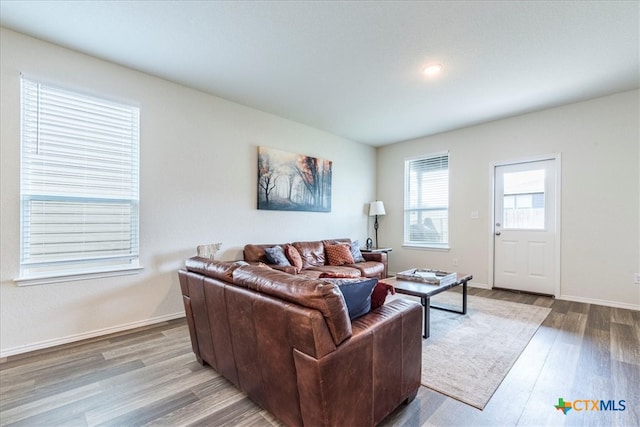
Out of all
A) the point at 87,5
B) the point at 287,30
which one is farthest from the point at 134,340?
the point at 287,30

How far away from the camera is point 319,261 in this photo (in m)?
4.27

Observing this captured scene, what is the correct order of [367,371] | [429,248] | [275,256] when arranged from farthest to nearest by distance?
[429,248] → [275,256] → [367,371]

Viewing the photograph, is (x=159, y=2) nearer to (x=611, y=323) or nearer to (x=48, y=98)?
(x=48, y=98)

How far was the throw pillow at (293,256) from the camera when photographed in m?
3.79

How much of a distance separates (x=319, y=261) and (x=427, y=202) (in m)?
2.44

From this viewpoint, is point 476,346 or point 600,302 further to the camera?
point 600,302

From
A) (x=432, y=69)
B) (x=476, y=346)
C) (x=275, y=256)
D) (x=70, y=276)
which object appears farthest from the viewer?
(x=275, y=256)

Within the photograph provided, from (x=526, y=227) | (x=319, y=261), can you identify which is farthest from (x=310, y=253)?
(x=526, y=227)

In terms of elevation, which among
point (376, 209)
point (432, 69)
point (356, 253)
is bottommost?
point (356, 253)

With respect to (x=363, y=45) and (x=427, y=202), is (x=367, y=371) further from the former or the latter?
(x=427, y=202)

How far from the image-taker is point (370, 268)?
4164 millimetres

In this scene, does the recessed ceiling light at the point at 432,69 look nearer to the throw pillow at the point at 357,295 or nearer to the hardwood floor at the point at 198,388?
the throw pillow at the point at 357,295

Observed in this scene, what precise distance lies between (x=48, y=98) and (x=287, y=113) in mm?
2549

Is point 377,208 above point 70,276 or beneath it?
above
